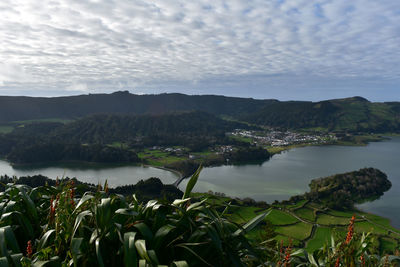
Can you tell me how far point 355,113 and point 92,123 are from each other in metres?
146

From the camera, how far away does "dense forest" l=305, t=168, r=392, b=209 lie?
44709 millimetres

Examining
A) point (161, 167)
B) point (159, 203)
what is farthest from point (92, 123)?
point (159, 203)

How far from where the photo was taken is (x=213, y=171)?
69875 millimetres

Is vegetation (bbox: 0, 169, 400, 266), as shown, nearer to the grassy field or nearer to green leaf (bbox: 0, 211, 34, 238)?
green leaf (bbox: 0, 211, 34, 238)

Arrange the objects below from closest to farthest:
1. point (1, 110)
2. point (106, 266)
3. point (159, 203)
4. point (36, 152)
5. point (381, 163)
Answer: point (106, 266), point (159, 203), point (381, 163), point (36, 152), point (1, 110)

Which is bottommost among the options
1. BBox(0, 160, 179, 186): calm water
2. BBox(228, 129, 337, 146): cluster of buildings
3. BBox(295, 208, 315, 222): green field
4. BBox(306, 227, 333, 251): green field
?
BBox(0, 160, 179, 186): calm water

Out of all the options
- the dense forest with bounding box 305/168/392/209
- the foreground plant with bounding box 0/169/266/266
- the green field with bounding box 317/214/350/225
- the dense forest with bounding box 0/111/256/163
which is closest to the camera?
the foreground plant with bounding box 0/169/266/266

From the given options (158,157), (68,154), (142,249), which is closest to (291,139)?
(158,157)

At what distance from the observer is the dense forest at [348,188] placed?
4471cm

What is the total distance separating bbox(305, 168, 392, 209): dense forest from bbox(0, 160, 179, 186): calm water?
28464 millimetres

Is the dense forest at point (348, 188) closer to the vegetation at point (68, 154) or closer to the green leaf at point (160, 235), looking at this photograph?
the green leaf at point (160, 235)

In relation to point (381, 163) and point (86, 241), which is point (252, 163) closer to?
point (381, 163)

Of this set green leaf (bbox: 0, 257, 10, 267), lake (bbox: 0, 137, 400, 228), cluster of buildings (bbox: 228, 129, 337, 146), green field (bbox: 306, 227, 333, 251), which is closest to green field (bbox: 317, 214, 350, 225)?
green field (bbox: 306, 227, 333, 251)

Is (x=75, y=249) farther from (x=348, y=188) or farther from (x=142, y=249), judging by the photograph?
(x=348, y=188)
